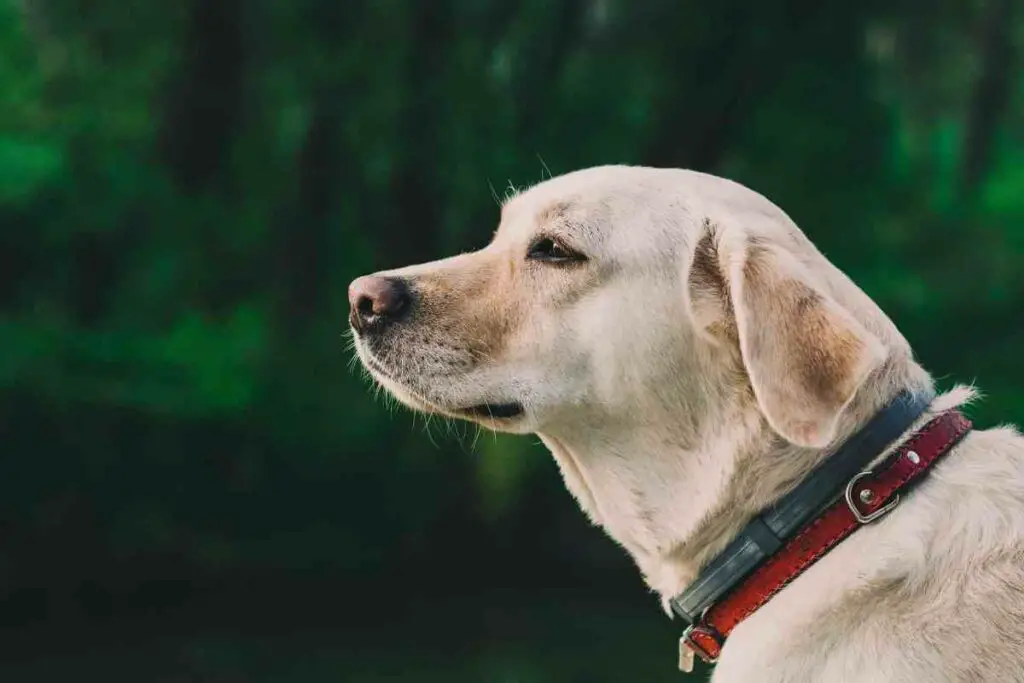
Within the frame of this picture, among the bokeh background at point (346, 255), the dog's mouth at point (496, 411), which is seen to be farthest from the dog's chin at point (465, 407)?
the bokeh background at point (346, 255)

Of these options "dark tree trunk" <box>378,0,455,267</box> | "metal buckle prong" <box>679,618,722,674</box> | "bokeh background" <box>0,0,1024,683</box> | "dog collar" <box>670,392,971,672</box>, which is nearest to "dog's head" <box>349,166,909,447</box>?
"dog collar" <box>670,392,971,672</box>

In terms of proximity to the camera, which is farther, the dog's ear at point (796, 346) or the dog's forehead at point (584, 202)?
the dog's forehead at point (584, 202)

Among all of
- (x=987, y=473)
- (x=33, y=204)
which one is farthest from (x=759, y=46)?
(x=987, y=473)

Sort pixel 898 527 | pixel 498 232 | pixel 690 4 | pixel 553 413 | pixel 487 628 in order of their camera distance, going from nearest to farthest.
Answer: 1. pixel 898 527
2. pixel 553 413
3. pixel 498 232
4. pixel 487 628
5. pixel 690 4

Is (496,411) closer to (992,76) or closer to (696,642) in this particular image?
(696,642)

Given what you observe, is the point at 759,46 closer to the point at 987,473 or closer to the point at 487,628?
the point at 487,628

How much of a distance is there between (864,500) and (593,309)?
626 millimetres

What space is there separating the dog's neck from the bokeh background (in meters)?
3.86

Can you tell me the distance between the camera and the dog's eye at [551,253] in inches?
91.7

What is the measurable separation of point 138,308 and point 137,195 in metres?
0.67

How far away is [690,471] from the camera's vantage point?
218 cm

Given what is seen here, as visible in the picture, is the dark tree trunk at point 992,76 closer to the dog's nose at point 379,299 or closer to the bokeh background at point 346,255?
the bokeh background at point 346,255

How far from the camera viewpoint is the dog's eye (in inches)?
91.7

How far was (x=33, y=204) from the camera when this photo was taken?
6.76 m
